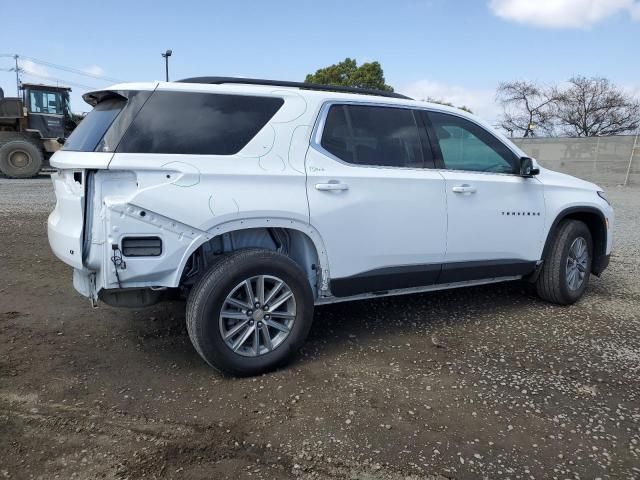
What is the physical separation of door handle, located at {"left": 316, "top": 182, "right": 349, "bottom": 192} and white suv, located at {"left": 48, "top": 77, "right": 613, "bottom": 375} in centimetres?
1

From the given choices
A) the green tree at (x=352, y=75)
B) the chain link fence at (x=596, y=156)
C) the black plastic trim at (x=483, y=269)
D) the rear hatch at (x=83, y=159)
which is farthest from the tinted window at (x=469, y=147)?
the green tree at (x=352, y=75)

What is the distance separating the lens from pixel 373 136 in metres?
4.05

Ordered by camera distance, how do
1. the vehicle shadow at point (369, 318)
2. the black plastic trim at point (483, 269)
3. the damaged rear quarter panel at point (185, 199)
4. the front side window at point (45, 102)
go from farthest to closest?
1. the front side window at point (45, 102)
2. the black plastic trim at point (483, 269)
3. the vehicle shadow at point (369, 318)
4. the damaged rear quarter panel at point (185, 199)

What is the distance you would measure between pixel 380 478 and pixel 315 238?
1.66m

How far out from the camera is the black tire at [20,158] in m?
18.0

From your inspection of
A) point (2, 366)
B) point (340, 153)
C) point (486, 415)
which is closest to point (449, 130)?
point (340, 153)

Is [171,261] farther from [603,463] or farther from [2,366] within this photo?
[603,463]

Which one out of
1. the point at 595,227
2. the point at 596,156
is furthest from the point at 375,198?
the point at 596,156

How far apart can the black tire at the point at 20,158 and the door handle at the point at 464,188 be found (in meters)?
17.8

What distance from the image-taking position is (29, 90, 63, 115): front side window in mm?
18734

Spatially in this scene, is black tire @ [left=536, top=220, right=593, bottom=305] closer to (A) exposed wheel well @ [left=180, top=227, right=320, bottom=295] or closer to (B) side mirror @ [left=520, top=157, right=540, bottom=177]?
(B) side mirror @ [left=520, top=157, right=540, bottom=177]

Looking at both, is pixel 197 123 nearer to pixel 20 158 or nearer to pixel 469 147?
pixel 469 147

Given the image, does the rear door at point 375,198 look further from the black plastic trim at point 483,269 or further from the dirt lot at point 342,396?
the dirt lot at point 342,396

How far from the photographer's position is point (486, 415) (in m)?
3.12
